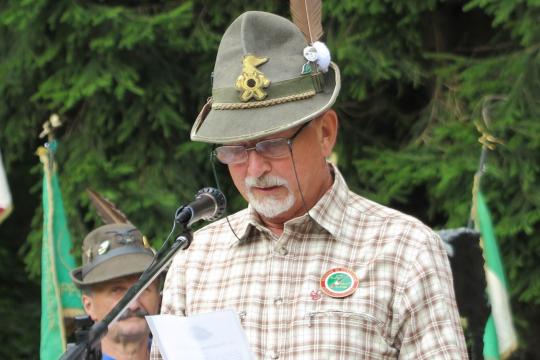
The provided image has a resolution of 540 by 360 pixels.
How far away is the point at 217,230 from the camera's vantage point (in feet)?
10.9

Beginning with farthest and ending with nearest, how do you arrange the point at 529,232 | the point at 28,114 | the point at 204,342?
the point at 28,114 → the point at 529,232 → the point at 204,342

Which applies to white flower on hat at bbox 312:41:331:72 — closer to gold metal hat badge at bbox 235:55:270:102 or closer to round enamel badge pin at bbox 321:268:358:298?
gold metal hat badge at bbox 235:55:270:102

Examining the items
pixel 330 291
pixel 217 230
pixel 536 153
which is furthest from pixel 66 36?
pixel 330 291

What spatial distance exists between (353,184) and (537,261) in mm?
1212

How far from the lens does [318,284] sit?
3.02 m

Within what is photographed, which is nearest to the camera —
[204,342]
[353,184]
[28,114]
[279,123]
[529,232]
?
[204,342]

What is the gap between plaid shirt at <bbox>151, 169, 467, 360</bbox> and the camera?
290 centimetres

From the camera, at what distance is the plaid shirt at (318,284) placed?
2.90 meters

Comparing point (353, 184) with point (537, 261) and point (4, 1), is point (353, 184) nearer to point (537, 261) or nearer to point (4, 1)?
point (537, 261)

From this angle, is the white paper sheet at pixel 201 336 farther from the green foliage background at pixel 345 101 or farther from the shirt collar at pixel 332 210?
the green foliage background at pixel 345 101

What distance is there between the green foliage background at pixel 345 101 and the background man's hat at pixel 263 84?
115 inches

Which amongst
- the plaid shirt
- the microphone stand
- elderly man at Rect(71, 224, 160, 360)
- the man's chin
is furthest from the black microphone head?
the man's chin

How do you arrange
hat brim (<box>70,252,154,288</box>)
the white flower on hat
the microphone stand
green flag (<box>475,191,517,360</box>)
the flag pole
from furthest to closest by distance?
1. the flag pole
2. green flag (<box>475,191,517,360</box>)
3. hat brim (<box>70,252,154,288</box>)
4. the white flower on hat
5. the microphone stand

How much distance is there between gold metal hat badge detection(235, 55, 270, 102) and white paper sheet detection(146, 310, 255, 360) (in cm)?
62
